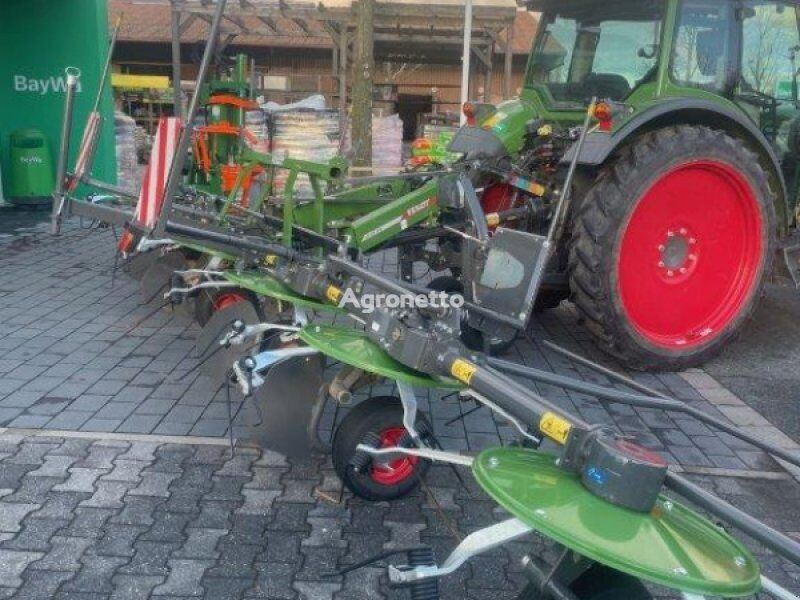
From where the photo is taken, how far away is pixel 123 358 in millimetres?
4824

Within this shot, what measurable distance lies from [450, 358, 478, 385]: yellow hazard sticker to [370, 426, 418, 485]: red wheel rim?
0.74m

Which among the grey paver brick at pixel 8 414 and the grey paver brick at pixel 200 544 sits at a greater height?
the grey paver brick at pixel 8 414

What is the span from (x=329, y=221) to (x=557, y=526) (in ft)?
11.9

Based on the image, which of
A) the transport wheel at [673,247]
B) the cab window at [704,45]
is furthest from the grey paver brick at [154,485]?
the cab window at [704,45]

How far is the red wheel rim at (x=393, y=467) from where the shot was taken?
10.3ft

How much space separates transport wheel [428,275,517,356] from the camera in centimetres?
398

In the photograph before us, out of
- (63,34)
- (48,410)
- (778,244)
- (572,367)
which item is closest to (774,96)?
(778,244)

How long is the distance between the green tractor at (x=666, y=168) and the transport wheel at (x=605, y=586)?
2.91m

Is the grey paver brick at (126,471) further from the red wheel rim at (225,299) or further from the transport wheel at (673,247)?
the transport wheel at (673,247)

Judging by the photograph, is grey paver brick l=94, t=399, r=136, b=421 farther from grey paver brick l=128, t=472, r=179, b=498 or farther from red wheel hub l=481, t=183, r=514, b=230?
red wheel hub l=481, t=183, r=514, b=230

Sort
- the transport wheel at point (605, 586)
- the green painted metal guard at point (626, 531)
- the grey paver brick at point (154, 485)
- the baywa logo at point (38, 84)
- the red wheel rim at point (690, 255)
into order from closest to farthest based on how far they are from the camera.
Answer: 1. the green painted metal guard at point (626, 531)
2. the transport wheel at point (605, 586)
3. the grey paver brick at point (154, 485)
4. the red wheel rim at point (690, 255)
5. the baywa logo at point (38, 84)

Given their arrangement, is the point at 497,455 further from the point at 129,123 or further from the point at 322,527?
the point at 129,123

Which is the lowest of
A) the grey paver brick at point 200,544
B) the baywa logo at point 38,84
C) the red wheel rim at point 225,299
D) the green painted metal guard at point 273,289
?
the grey paver brick at point 200,544

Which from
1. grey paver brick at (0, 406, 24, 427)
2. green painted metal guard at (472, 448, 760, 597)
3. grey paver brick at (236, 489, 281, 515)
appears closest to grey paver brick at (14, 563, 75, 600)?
grey paver brick at (236, 489, 281, 515)
